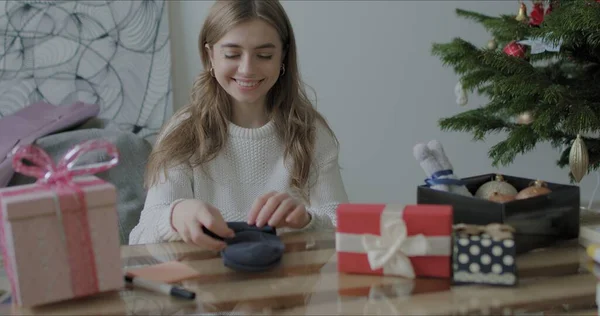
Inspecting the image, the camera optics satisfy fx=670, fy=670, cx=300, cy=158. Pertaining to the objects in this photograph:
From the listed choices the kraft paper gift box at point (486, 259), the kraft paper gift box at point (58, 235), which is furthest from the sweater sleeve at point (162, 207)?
the kraft paper gift box at point (486, 259)

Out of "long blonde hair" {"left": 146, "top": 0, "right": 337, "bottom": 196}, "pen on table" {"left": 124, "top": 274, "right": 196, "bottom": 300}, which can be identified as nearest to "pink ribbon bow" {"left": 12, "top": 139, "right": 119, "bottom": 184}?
"pen on table" {"left": 124, "top": 274, "right": 196, "bottom": 300}

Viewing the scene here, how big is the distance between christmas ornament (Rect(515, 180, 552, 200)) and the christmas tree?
425mm

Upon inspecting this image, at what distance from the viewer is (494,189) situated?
0.98 metres

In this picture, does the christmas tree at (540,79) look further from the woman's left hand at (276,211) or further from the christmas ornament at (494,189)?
the woman's left hand at (276,211)

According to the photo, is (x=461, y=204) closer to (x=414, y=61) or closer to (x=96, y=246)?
(x=96, y=246)

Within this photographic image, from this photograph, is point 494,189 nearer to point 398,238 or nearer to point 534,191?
point 534,191

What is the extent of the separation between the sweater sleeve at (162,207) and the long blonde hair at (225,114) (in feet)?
0.07

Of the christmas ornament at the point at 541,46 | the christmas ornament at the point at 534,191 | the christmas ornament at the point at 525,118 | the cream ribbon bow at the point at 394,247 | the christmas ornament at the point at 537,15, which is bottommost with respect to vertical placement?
the cream ribbon bow at the point at 394,247

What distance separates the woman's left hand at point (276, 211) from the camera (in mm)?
1020

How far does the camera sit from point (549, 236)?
0.95 metres

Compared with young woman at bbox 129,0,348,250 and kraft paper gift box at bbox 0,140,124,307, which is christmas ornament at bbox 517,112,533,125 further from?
kraft paper gift box at bbox 0,140,124,307

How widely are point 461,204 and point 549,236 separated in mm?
Answer: 150

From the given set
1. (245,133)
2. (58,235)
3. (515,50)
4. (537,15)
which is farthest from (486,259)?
(537,15)

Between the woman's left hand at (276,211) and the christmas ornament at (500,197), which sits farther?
the woman's left hand at (276,211)
